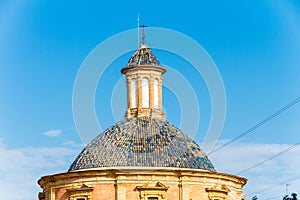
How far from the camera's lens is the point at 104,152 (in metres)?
45.4

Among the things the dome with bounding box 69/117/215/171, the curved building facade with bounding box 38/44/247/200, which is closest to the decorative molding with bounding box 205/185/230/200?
the curved building facade with bounding box 38/44/247/200

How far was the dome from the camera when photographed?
146ft

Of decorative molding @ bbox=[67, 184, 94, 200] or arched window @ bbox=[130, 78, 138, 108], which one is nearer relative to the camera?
decorative molding @ bbox=[67, 184, 94, 200]

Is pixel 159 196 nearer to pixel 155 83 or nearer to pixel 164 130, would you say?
pixel 164 130

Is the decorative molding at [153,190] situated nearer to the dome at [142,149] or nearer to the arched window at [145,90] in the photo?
the dome at [142,149]

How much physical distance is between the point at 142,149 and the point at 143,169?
68.1 inches

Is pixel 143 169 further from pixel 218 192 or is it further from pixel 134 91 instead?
pixel 134 91

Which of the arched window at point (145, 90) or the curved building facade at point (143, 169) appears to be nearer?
the curved building facade at point (143, 169)

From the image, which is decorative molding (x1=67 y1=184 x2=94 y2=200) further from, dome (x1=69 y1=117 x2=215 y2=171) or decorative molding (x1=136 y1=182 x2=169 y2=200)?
decorative molding (x1=136 y1=182 x2=169 y2=200)

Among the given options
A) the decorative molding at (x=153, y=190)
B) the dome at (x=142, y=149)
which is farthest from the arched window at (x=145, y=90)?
the decorative molding at (x=153, y=190)

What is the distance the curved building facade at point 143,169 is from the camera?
43500mm

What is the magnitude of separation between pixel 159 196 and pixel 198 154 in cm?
408

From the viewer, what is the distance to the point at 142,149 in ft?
148

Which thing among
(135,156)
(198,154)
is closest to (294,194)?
(198,154)
